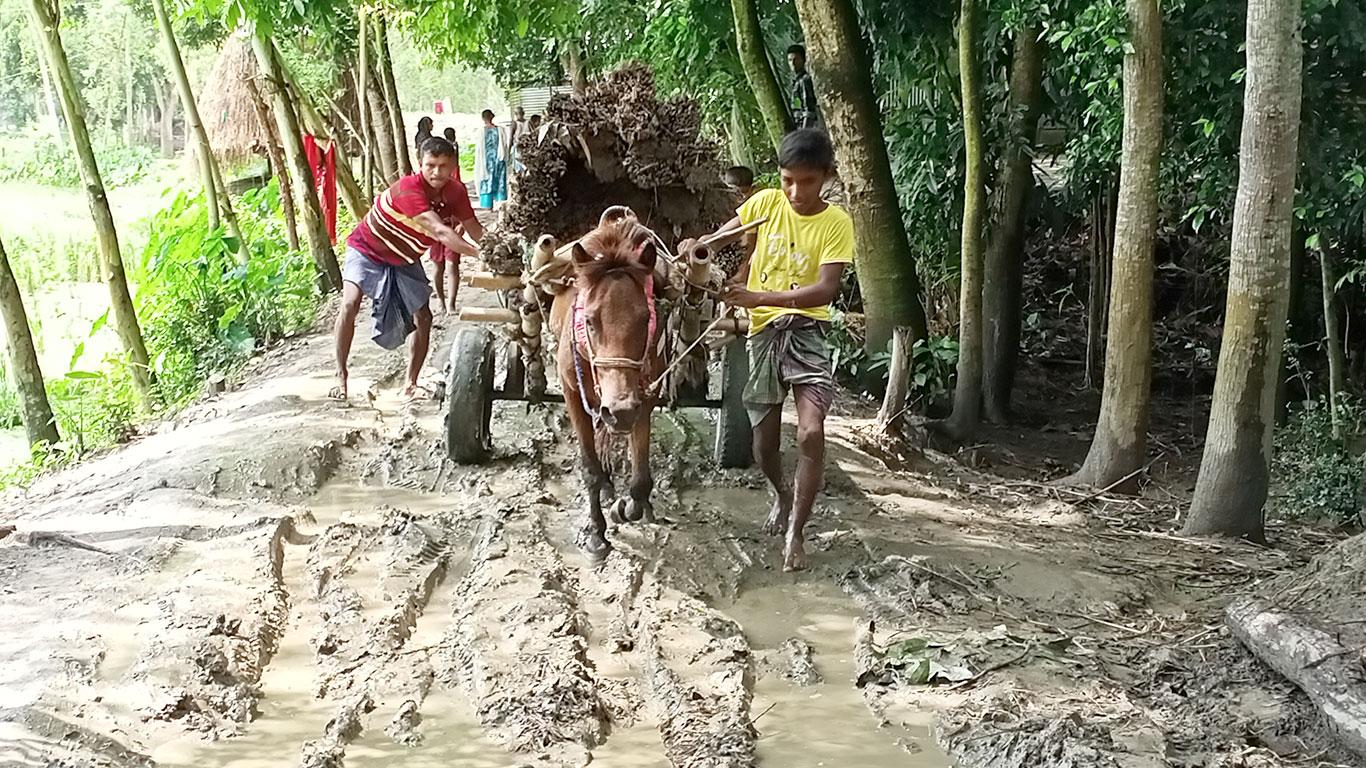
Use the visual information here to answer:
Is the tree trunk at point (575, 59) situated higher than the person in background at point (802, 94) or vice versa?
the tree trunk at point (575, 59)

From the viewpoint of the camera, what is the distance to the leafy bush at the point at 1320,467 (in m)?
8.09

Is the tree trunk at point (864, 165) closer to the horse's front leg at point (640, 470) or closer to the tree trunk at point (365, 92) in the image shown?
the horse's front leg at point (640, 470)

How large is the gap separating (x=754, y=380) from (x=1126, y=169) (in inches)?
118

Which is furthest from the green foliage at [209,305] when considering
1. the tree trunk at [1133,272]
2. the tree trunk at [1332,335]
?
the tree trunk at [1332,335]

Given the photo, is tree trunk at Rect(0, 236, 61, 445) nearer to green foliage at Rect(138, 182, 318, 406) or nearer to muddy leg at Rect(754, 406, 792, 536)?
green foliage at Rect(138, 182, 318, 406)

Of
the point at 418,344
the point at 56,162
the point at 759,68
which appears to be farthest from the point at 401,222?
the point at 56,162

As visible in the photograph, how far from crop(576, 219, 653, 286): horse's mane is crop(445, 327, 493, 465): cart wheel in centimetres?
174

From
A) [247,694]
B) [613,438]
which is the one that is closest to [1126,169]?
[613,438]

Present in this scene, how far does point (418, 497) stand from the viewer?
21.5 feet

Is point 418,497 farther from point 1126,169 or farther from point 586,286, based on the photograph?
point 1126,169

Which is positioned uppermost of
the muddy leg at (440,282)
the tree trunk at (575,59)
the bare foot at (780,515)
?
the tree trunk at (575,59)

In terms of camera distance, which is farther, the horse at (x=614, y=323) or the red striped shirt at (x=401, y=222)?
the red striped shirt at (x=401, y=222)

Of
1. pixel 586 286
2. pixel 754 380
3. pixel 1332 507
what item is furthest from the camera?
pixel 1332 507

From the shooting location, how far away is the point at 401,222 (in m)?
7.71
